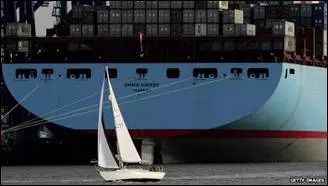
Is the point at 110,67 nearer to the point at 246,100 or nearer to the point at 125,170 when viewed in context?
the point at 246,100

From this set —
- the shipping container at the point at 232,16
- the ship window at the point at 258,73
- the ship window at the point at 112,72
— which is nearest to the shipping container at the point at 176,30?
the shipping container at the point at 232,16

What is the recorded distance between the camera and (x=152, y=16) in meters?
70.9

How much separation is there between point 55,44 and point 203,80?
25.7 ft

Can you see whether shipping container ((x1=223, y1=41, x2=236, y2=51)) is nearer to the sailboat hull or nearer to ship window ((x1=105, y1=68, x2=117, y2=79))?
ship window ((x1=105, y1=68, x2=117, y2=79))

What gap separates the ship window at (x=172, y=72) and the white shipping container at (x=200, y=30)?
2.10 meters

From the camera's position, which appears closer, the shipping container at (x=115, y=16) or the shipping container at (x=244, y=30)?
the shipping container at (x=244, y=30)

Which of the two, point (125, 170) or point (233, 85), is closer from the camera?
point (125, 170)

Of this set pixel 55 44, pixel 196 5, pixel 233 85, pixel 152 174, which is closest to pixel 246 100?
pixel 233 85

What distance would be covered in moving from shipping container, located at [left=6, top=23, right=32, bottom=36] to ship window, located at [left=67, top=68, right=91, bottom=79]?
3253 mm

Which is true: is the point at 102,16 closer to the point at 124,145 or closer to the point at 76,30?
the point at 76,30

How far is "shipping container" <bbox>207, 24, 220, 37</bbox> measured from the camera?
70812 mm

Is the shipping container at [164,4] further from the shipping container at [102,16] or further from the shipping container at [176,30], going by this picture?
the shipping container at [102,16]

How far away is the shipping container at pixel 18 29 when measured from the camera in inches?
2844

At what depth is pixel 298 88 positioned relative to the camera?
73.0 m
